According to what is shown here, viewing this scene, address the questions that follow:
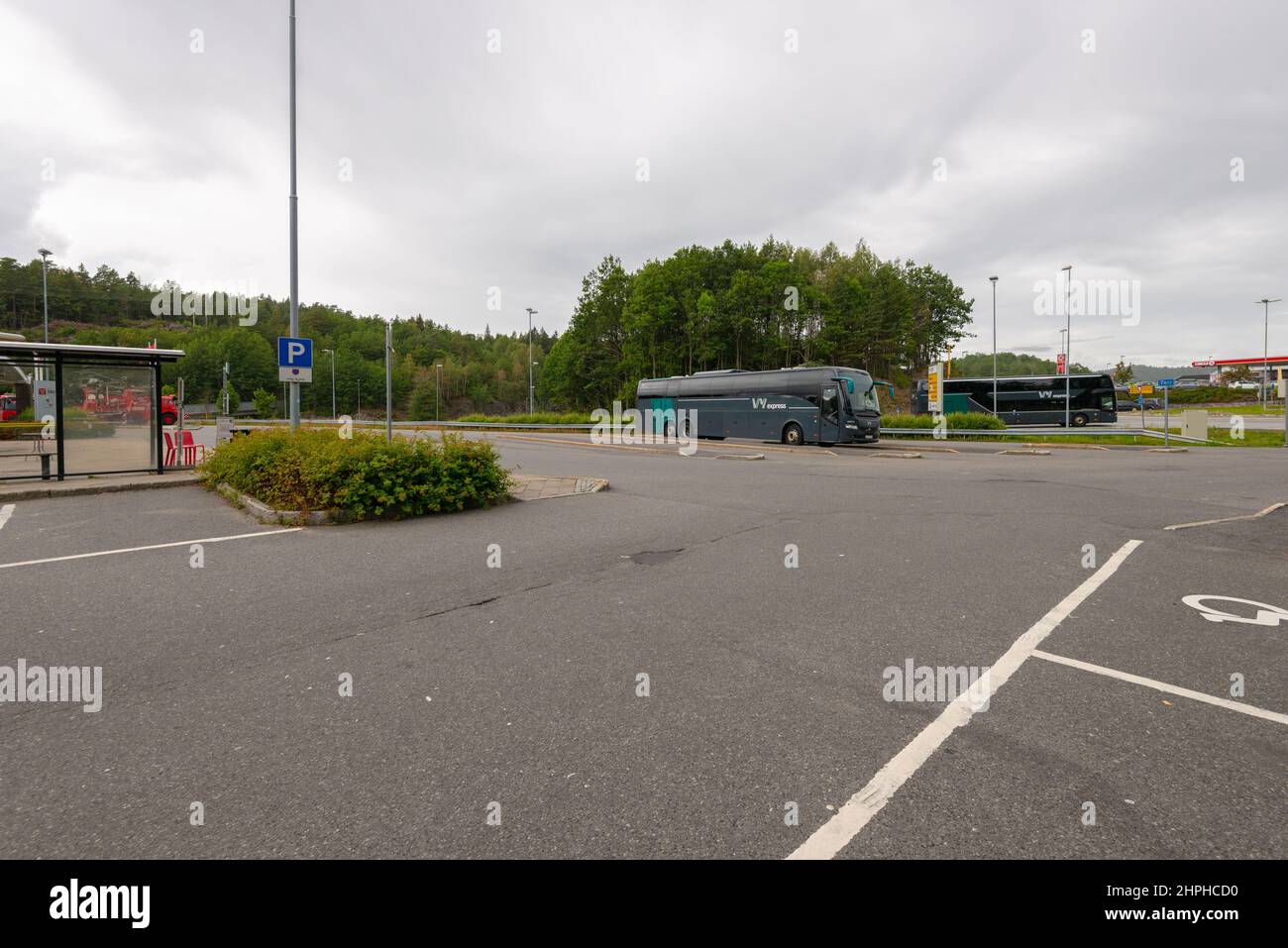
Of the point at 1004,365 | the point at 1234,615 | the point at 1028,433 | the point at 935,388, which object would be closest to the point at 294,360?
the point at 1234,615

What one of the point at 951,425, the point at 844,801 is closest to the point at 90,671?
the point at 844,801

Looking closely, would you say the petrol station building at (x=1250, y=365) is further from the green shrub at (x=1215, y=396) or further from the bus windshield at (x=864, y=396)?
the bus windshield at (x=864, y=396)

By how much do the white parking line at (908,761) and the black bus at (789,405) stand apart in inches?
958

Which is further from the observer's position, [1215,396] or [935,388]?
[1215,396]

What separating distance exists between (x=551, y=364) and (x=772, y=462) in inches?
2484

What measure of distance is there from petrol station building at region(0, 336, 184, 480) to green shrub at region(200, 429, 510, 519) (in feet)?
13.1

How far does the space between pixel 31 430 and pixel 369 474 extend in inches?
610

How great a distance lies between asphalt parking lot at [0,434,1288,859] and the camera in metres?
2.57

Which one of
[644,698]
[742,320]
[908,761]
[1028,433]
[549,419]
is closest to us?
[908,761]

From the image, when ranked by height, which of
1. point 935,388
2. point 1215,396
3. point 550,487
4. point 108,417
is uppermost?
point 1215,396

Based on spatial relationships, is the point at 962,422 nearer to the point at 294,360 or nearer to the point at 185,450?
the point at 294,360

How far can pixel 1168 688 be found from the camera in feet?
12.6

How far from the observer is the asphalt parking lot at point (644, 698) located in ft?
8.42

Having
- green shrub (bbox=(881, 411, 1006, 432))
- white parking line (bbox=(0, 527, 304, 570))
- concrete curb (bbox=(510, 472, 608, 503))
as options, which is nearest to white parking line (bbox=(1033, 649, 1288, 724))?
white parking line (bbox=(0, 527, 304, 570))
